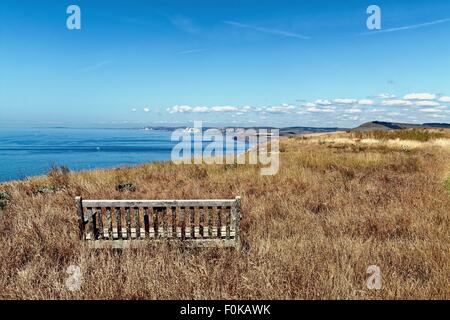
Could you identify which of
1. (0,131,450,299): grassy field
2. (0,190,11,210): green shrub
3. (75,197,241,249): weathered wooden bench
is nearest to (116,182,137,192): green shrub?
(0,131,450,299): grassy field

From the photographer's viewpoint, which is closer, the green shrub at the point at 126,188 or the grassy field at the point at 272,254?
the grassy field at the point at 272,254

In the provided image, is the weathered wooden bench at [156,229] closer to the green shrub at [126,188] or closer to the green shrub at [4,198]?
the green shrub at [4,198]

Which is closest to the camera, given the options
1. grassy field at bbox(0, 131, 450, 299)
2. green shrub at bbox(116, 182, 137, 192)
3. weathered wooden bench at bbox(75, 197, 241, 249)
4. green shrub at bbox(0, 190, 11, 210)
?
grassy field at bbox(0, 131, 450, 299)

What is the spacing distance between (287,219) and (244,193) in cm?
293

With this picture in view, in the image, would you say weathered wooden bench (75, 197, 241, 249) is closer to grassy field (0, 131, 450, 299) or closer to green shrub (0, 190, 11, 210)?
grassy field (0, 131, 450, 299)

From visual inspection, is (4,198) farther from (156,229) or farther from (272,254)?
(272,254)

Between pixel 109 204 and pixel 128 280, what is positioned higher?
pixel 109 204

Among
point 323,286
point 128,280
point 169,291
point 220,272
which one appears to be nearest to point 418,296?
point 323,286

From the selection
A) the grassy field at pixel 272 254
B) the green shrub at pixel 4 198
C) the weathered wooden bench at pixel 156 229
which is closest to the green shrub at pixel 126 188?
the grassy field at pixel 272 254

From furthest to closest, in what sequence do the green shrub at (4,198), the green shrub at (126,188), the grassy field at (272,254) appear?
the green shrub at (126,188), the green shrub at (4,198), the grassy field at (272,254)

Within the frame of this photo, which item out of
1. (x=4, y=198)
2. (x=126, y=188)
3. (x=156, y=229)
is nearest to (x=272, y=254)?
(x=156, y=229)

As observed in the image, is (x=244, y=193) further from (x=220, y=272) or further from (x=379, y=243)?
(x=220, y=272)

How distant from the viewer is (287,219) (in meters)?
6.73

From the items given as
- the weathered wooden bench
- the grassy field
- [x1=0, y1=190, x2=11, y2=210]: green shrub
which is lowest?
the grassy field
